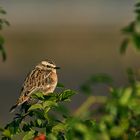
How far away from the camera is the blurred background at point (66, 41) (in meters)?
28.1

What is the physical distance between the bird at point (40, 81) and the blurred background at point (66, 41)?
1015 cm

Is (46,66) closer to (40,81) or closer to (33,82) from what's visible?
(40,81)

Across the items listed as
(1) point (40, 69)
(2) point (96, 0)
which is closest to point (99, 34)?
(2) point (96, 0)

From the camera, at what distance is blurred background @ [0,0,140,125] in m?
28.1

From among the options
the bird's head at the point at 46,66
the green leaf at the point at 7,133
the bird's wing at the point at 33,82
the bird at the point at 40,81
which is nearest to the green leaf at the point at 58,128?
the green leaf at the point at 7,133

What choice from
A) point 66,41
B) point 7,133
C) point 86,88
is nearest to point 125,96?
point 86,88

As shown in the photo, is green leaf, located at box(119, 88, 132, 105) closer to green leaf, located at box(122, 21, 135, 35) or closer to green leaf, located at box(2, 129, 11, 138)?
green leaf, located at box(122, 21, 135, 35)

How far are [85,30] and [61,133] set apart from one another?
1282 inches

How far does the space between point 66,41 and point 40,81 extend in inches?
946

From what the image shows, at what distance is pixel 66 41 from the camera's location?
Result: 34.0 m

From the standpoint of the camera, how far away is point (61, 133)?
4.94 meters

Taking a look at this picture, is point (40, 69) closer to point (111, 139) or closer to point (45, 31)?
point (111, 139)

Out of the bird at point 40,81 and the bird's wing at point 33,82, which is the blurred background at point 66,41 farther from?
the bird's wing at point 33,82

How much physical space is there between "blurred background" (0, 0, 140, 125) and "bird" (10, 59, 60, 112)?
10153mm
